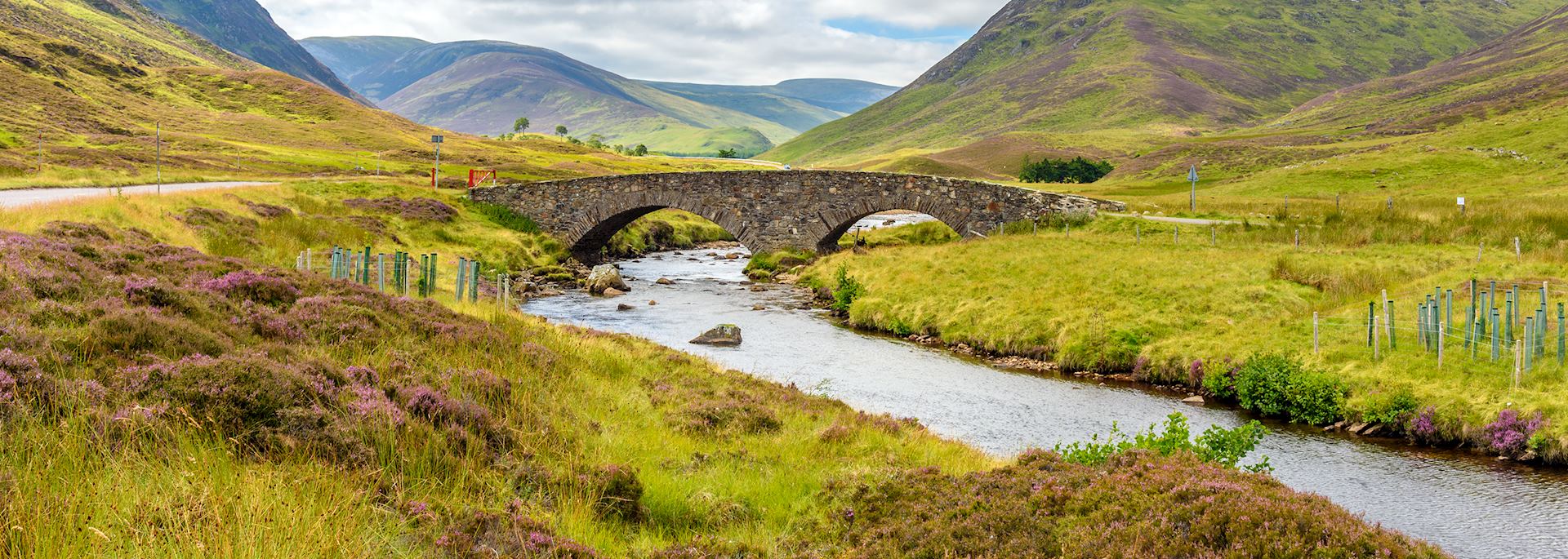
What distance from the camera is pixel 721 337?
28.9 metres

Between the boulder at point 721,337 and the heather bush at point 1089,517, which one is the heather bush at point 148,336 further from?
the boulder at point 721,337

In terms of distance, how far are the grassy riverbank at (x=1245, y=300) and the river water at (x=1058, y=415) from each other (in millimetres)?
1413

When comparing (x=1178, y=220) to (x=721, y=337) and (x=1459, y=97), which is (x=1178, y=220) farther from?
(x=1459, y=97)

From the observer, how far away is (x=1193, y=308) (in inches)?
1079

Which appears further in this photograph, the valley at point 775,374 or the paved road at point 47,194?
the paved road at point 47,194

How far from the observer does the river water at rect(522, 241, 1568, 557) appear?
14.2 meters

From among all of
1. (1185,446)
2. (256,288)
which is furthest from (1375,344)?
(256,288)

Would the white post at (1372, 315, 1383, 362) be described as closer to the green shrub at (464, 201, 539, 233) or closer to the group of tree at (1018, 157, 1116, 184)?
the green shrub at (464, 201, 539, 233)

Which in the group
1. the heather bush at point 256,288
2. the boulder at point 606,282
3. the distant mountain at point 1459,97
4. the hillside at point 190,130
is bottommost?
the boulder at point 606,282

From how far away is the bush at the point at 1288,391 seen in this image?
20.1 m

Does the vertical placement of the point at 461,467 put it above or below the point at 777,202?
below

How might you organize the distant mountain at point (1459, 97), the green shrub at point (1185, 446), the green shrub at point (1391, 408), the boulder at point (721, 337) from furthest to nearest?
the distant mountain at point (1459, 97) < the boulder at point (721, 337) < the green shrub at point (1391, 408) < the green shrub at point (1185, 446)

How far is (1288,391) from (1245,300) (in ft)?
23.6

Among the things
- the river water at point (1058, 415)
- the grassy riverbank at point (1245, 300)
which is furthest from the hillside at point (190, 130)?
the grassy riverbank at point (1245, 300)
